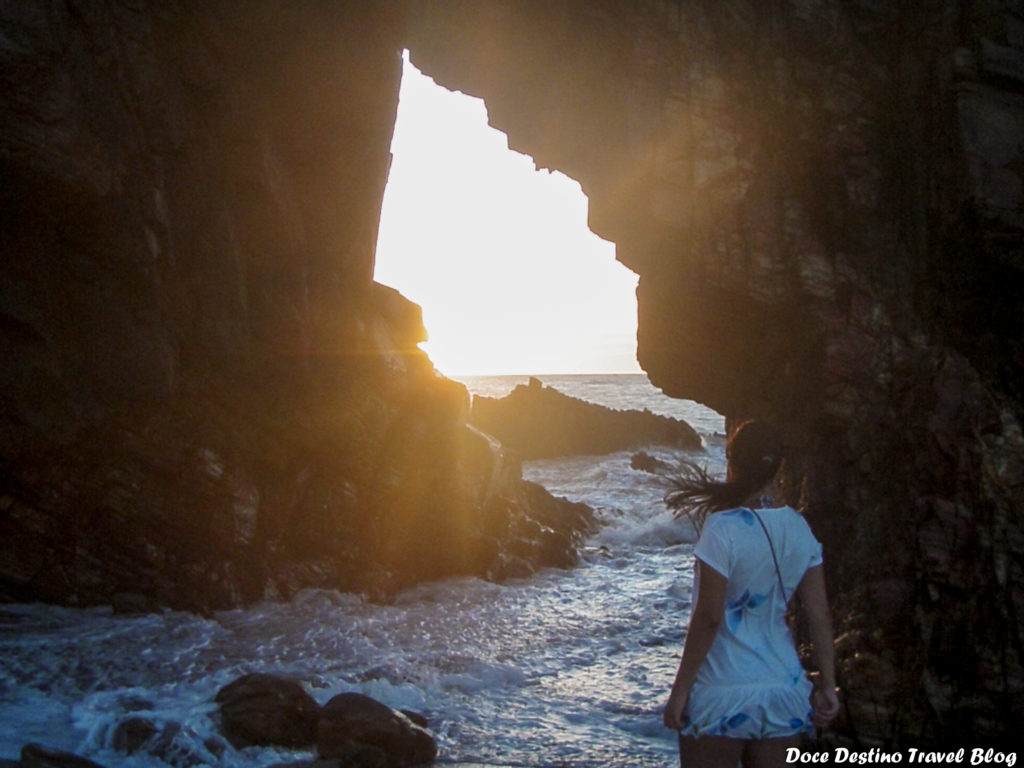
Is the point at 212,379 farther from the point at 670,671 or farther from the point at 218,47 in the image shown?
the point at 670,671

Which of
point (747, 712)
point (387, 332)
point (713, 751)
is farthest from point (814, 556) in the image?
point (387, 332)

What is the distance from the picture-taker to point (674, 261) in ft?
42.4

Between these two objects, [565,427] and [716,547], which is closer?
[716,547]

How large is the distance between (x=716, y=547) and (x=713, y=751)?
869mm

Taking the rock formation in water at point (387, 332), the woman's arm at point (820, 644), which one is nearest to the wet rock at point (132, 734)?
the rock formation in water at point (387, 332)

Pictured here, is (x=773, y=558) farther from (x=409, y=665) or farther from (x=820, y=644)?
(x=409, y=665)

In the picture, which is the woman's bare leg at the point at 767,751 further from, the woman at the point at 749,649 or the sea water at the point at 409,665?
the sea water at the point at 409,665

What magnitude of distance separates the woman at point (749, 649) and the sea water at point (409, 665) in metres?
3.93

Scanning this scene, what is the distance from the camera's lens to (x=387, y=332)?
15.7 m

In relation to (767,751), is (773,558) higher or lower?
higher

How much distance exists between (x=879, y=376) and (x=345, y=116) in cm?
1072

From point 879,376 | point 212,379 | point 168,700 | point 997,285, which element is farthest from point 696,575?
point 212,379

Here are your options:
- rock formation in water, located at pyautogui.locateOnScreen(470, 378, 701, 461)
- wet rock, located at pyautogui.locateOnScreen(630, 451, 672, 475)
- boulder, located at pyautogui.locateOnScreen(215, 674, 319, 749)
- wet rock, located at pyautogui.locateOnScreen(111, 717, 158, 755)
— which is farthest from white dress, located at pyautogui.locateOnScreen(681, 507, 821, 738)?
rock formation in water, located at pyautogui.locateOnScreen(470, 378, 701, 461)

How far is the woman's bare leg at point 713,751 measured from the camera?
327 centimetres
